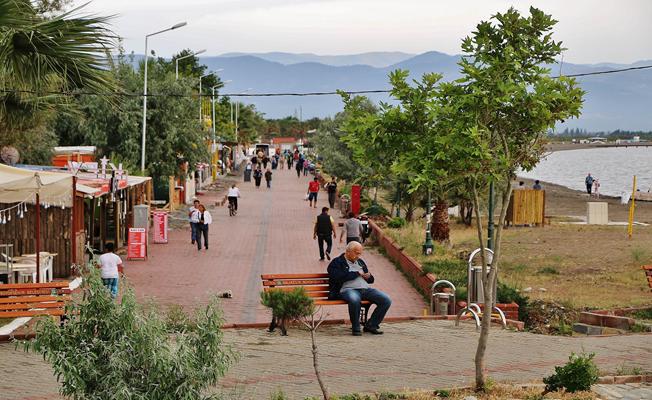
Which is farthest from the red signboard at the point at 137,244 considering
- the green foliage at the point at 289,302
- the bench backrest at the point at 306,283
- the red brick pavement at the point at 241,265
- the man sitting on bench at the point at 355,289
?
the green foliage at the point at 289,302

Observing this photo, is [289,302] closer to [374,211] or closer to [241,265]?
[241,265]

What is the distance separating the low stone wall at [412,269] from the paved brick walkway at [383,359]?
4.42 ft

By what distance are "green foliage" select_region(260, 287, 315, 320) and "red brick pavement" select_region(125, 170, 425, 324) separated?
97 cm

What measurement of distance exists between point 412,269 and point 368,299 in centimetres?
777

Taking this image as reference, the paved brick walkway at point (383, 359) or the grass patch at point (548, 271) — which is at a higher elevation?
the paved brick walkway at point (383, 359)

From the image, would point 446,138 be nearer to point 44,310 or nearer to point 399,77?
point 399,77

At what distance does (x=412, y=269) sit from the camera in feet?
67.3

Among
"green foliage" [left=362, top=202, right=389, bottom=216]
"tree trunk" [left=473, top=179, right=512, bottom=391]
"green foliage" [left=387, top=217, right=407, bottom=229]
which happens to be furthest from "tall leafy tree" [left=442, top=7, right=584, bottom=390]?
"green foliage" [left=362, top=202, right=389, bottom=216]

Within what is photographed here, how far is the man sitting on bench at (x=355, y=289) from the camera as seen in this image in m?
12.7

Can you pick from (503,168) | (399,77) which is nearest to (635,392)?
(503,168)

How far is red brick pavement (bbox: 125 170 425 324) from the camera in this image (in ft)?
56.7

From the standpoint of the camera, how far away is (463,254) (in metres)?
23.1

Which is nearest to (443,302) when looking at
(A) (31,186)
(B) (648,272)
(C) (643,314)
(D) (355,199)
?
(C) (643,314)

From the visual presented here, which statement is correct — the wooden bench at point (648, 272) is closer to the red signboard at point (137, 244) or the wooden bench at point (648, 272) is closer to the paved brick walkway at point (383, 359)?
the paved brick walkway at point (383, 359)
